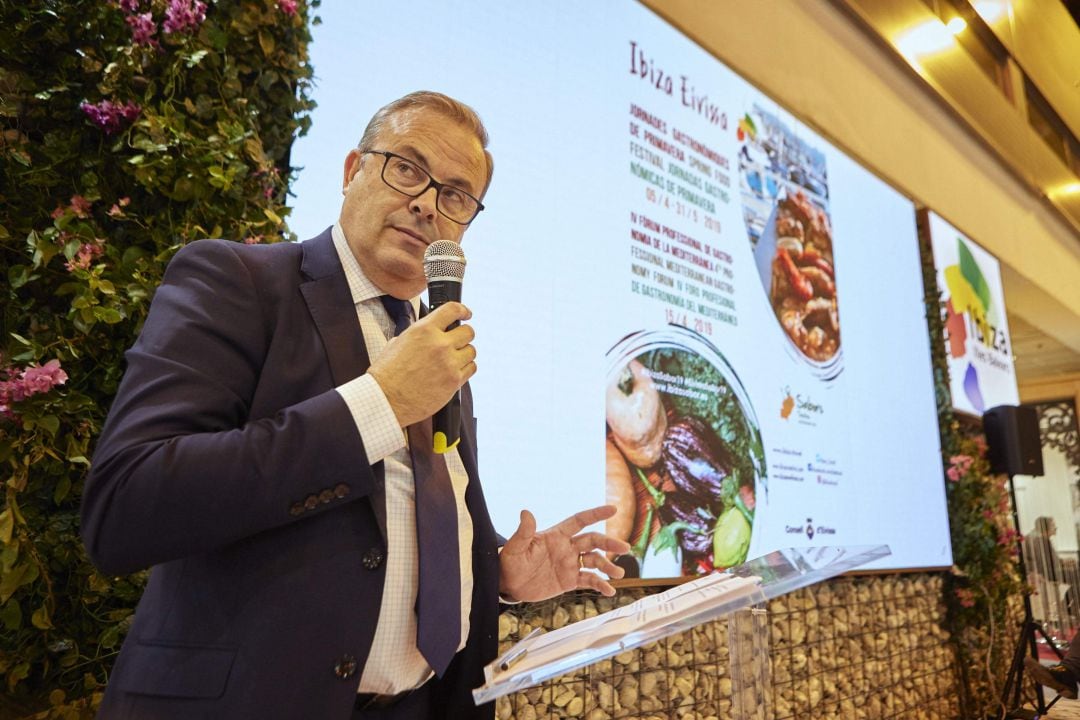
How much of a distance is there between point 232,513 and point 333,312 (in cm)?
39

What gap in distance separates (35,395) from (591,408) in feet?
5.43

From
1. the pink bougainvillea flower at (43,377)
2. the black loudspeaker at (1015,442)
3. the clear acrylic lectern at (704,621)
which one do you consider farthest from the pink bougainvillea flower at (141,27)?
Result: the black loudspeaker at (1015,442)

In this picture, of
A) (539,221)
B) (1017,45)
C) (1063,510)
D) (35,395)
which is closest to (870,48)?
(1017,45)

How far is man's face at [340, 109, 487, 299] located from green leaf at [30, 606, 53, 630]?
2.81 ft

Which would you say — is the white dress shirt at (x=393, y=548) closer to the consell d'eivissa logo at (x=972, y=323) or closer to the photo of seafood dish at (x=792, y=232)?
the photo of seafood dish at (x=792, y=232)

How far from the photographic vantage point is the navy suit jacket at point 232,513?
86cm

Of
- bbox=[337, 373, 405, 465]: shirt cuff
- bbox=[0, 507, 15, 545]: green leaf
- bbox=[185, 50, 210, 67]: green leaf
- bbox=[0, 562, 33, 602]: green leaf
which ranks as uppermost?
bbox=[185, 50, 210, 67]: green leaf

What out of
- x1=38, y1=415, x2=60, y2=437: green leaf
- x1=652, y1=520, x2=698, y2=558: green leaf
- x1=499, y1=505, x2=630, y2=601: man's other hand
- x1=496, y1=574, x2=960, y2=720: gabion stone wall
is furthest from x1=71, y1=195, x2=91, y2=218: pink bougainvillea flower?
x1=652, y1=520, x2=698, y2=558: green leaf

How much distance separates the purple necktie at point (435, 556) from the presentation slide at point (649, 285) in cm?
106

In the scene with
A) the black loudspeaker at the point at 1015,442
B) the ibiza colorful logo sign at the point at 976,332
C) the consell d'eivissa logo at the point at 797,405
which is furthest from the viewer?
the ibiza colorful logo sign at the point at 976,332

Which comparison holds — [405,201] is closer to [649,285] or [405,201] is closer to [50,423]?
[50,423]

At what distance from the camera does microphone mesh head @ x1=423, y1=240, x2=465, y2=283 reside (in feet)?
3.82

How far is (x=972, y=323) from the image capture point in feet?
18.2

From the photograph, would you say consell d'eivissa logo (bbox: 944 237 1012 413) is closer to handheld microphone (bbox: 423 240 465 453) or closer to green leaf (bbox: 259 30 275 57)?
green leaf (bbox: 259 30 275 57)
